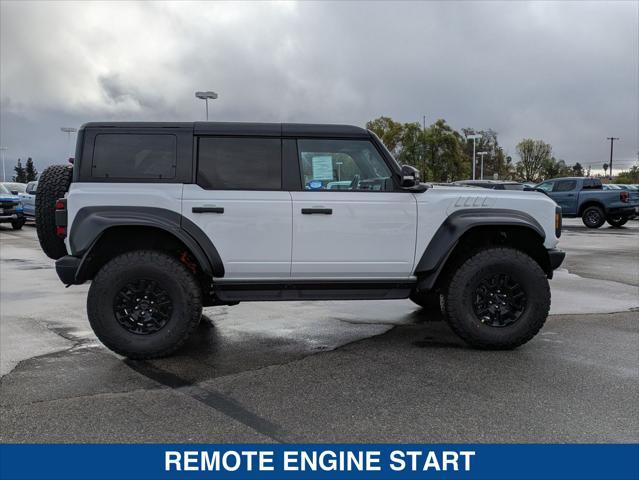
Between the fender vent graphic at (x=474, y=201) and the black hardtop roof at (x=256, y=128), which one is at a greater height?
the black hardtop roof at (x=256, y=128)

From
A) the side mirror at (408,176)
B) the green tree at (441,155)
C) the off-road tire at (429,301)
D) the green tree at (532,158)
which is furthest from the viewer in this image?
the green tree at (532,158)

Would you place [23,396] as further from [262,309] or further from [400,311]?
[400,311]

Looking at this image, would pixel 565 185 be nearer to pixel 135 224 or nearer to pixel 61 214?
pixel 135 224

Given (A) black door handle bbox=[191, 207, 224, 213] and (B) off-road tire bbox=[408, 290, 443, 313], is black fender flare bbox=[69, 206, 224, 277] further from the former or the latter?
(B) off-road tire bbox=[408, 290, 443, 313]

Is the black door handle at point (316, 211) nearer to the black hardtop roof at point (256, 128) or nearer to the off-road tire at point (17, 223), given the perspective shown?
the black hardtop roof at point (256, 128)

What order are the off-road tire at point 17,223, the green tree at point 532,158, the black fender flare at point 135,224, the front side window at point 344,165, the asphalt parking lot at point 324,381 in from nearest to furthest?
1. the asphalt parking lot at point 324,381
2. the black fender flare at point 135,224
3. the front side window at point 344,165
4. the off-road tire at point 17,223
5. the green tree at point 532,158

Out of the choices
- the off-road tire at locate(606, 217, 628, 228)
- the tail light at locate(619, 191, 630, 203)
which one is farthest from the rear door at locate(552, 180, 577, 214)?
the tail light at locate(619, 191, 630, 203)

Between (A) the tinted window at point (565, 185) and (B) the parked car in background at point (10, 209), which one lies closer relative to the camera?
(B) the parked car in background at point (10, 209)

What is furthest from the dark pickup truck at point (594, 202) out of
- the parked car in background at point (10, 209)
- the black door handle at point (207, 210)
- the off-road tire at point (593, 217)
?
the parked car in background at point (10, 209)

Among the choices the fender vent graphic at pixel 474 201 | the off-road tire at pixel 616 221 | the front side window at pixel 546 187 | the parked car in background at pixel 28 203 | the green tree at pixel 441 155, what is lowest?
the off-road tire at pixel 616 221

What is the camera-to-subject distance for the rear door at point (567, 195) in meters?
21.2

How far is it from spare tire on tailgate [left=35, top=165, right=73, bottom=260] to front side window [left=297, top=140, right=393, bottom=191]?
2.11 metres

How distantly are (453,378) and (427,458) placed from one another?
127 cm

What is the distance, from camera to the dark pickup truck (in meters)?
20.4
